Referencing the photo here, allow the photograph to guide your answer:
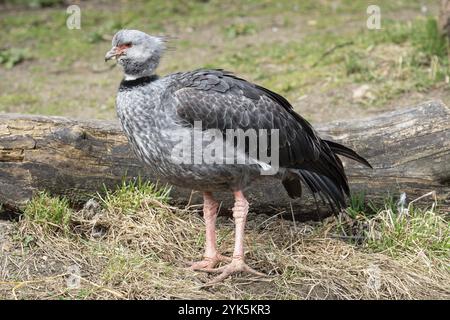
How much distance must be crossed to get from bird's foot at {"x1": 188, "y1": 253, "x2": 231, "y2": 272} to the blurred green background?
99.1 inches

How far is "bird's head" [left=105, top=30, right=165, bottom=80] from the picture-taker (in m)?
4.20

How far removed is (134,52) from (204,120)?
0.58 metres

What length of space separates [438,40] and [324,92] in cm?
115

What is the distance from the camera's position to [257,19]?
9453mm

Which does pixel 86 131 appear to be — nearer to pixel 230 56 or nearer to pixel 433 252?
pixel 433 252

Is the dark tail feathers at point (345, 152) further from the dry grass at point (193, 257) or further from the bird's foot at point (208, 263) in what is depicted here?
the bird's foot at point (208, 263)

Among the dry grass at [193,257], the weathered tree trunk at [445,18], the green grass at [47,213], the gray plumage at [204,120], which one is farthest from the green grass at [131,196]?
the weathered tree trunk at [445,18]

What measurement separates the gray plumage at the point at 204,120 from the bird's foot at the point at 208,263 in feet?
1.40

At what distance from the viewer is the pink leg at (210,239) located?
4.31 metres

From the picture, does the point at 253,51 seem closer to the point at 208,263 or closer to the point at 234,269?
the point at 208,263

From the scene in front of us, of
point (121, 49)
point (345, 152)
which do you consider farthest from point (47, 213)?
point (345, 152)
